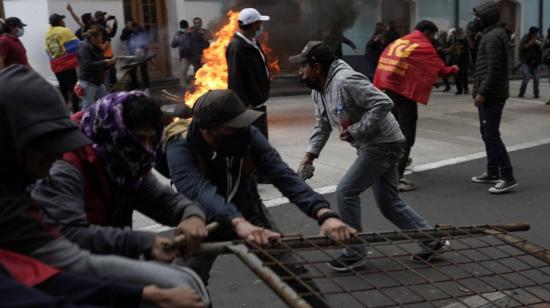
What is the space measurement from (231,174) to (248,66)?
11.4 feet

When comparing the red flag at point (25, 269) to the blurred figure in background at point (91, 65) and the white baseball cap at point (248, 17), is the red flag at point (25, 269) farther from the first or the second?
the blurred figure in background at point (91, 65)

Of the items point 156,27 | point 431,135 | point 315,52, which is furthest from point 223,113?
point 156,27

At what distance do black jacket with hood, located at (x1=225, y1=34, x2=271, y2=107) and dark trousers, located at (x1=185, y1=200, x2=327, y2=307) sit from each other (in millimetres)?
3201

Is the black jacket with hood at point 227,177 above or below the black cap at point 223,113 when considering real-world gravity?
below

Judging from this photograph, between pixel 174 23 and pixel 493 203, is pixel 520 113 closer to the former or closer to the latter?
pixel 493 203

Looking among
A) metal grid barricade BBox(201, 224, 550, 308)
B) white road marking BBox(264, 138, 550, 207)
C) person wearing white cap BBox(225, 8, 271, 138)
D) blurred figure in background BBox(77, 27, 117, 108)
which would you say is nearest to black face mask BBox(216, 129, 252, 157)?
metal grid barricade BBox(201, 224, 550, 308)

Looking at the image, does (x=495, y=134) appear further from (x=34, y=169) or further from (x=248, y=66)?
(x=34, y=169)

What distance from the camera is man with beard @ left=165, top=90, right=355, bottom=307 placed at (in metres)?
2.85

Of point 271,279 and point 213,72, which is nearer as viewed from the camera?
point 271,279

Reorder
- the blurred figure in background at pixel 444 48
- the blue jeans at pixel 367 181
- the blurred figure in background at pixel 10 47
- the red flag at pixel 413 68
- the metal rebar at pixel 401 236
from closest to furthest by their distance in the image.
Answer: the metal rebar at pixel 401 236, the blue jeans at pixel 367 181, the red flag at pixel 413 68, the blurred figure in background at pixel 10 47, the blurred figure in background at pixel 444 48

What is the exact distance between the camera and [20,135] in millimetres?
1694

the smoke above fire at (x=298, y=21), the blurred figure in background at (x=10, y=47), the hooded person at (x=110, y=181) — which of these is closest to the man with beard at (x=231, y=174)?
the hooded person at (x=110, y=181)

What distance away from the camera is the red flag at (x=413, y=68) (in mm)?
6426

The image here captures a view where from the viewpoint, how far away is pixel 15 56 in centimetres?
875
